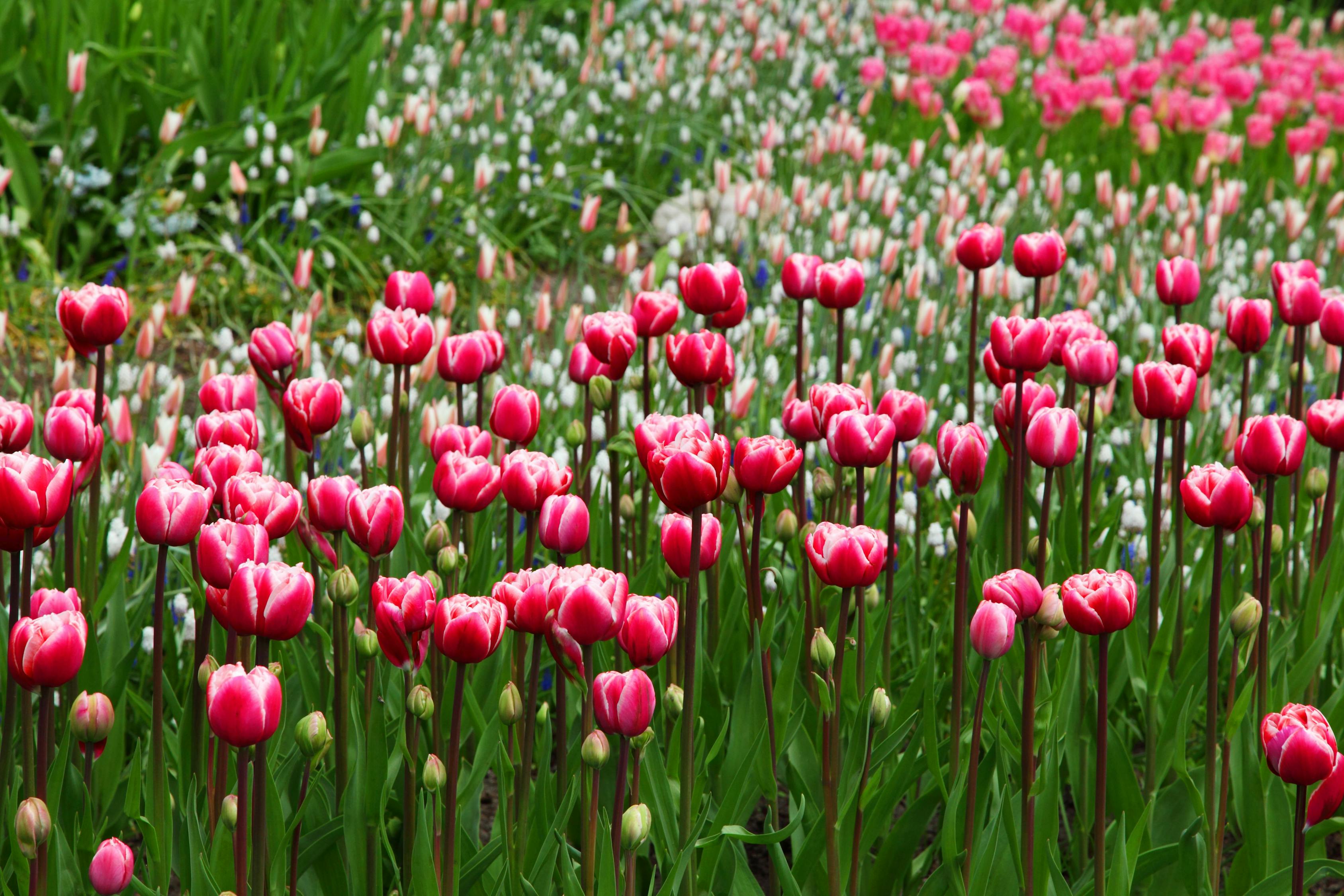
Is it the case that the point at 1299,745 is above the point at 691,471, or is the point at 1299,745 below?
below

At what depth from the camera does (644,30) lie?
7.54 metres

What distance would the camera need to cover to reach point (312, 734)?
5.36 ft

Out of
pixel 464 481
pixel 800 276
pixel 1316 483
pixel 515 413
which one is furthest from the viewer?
pixel 800 276

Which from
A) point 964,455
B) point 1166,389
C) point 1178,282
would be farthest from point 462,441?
point 1178,282

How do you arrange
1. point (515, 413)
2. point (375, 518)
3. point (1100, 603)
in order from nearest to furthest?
point (1100, 603) < point (375, 518) < point (515, 413)

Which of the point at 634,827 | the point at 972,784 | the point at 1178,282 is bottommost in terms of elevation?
the point at 972,784

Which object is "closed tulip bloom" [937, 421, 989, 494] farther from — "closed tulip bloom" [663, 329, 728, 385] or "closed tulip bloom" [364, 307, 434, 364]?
"closed tulip bloom" [364, 307, 434, 364]

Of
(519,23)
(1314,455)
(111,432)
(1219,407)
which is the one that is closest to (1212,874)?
(1314,455)

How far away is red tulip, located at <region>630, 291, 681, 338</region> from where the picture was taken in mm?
2338

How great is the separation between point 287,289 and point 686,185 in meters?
1.79

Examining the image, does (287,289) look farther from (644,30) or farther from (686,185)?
(644,30)

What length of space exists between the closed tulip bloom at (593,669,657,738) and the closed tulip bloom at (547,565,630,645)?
0.05 meters

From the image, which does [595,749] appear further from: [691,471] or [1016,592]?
[1016,592]

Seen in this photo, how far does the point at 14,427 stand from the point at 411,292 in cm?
80
